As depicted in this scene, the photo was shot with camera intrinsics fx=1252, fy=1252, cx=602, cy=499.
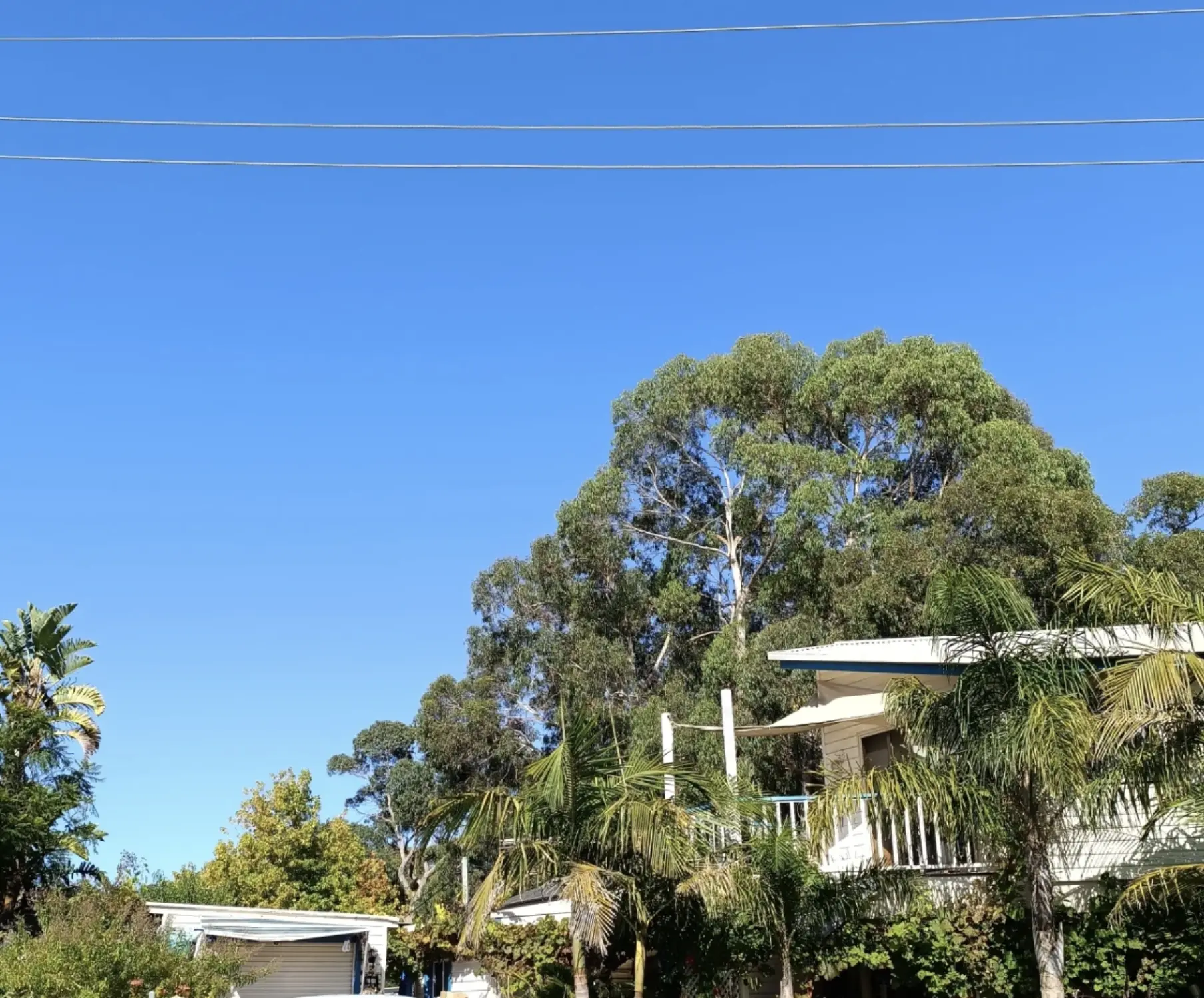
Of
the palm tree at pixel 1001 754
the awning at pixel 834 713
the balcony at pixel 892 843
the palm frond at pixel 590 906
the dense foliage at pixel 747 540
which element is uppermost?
the dense foliage at pixel 747 540

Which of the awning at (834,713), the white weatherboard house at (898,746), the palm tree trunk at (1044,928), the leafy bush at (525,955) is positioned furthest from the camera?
the leafy bush at (525,955)

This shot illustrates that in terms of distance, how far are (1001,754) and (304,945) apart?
47.4 ft

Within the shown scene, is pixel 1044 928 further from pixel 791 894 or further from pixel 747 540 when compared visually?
pixel 747 540

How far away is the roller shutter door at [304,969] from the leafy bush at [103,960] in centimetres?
307

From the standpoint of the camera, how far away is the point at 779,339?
39.3m

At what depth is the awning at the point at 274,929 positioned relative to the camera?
19.4 metres

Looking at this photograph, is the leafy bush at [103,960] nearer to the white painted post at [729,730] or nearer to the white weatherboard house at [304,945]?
the white weatherboard house at [304,945]

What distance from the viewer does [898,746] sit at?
1722 cm

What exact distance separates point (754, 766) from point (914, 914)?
1904 centimetres

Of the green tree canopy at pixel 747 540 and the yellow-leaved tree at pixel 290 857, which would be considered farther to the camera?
the yellow-leaved tree at pixel 290 857

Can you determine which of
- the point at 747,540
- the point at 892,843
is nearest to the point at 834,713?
the point at 892,843

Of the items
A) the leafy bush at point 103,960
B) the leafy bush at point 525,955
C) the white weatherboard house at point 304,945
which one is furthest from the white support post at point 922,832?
the white weatherboard house at point 304,945

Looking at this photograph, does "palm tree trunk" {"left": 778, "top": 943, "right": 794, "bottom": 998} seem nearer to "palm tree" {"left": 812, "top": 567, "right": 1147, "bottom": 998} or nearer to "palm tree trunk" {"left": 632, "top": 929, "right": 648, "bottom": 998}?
"palm tree trunk" {"left": 632, "top": 929, "right": 648, "bottom": 998}

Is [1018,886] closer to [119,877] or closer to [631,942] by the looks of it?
[631,942]
